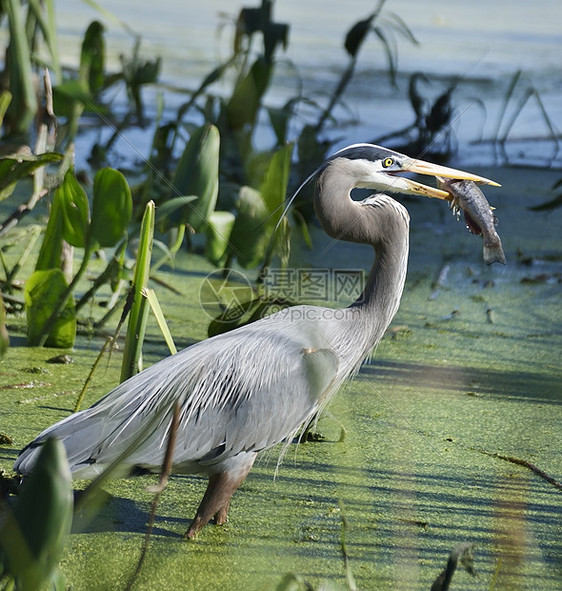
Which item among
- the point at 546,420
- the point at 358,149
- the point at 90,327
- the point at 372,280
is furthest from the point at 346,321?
the point at 90,327

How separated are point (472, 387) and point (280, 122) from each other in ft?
5.17

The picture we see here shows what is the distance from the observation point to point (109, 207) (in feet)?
7.38

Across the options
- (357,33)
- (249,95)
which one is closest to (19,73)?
(249,95)

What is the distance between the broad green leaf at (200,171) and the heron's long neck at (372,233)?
0.50 metres

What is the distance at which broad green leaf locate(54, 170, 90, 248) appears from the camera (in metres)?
2.26

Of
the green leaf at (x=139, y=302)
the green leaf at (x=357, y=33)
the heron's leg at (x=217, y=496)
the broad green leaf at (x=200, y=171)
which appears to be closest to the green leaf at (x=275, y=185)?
the broad green leaf at (x=200, y=171)

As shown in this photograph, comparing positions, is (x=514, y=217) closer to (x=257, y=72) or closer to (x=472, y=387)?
(x=257, y=72)

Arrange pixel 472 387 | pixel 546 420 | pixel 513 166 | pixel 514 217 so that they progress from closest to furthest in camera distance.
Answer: pixel 546 420
pixel 472 387
pixel 514 217
pixel 513 166

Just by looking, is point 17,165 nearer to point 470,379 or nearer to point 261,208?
point 261,208

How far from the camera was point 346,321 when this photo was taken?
2008mm

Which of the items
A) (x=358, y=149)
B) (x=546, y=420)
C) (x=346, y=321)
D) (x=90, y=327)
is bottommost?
(x=90, y=327)

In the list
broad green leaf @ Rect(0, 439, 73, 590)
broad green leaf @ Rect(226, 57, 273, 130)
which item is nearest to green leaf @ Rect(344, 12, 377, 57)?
broad green leaf @ Rect(226, 57, 273, 130)

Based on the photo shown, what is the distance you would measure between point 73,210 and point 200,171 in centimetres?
34

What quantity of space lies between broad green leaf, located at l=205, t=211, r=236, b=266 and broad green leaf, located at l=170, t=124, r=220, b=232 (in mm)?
133
